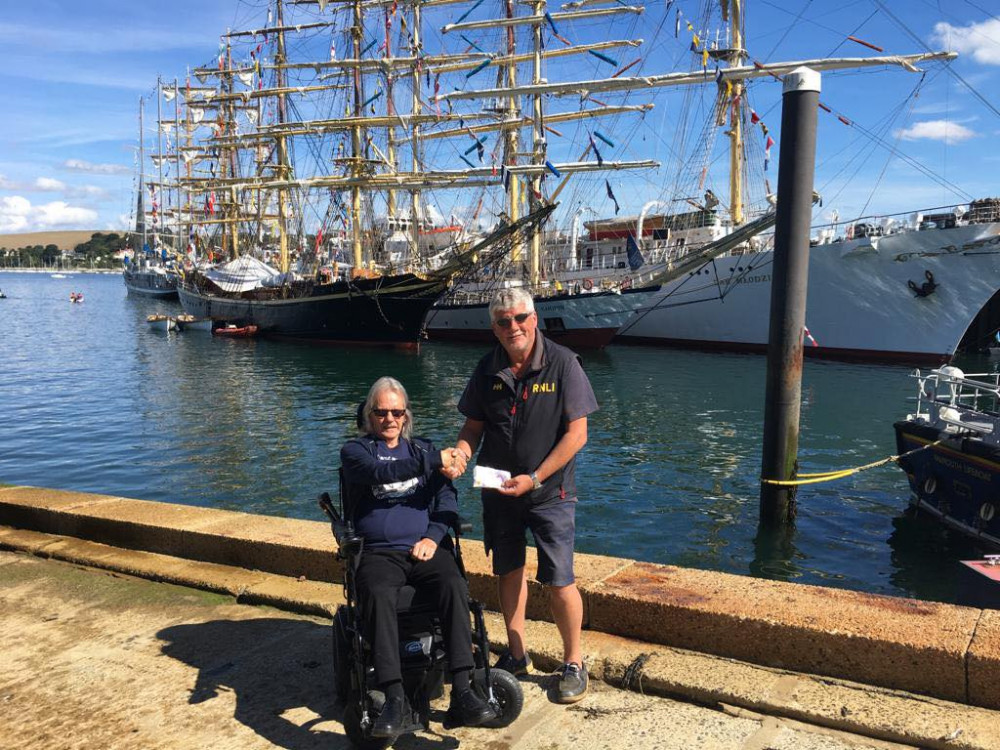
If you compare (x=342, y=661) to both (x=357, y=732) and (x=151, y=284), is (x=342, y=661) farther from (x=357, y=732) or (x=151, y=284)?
(x=151, y=284)

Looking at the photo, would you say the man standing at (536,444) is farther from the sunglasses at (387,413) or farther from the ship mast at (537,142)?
the ship mast at (537,142)

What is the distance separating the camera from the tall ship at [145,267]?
10031 cm

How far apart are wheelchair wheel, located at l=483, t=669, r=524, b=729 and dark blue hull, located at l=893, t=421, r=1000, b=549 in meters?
7.88

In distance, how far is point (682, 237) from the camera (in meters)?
45.3

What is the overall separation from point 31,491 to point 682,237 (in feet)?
135

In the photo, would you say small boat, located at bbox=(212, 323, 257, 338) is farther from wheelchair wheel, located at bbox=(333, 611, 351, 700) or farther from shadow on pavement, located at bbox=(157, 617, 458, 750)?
wheelchair wheel, located at bbox=(333, 611, 351, 700)

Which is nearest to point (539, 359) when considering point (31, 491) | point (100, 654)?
point (100, 654)

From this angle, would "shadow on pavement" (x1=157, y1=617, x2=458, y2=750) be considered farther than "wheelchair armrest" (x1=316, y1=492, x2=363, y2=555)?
No

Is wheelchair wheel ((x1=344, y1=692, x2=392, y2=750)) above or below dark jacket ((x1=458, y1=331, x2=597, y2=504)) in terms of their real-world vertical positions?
below

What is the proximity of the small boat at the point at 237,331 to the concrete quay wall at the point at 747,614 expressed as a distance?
46.0 m

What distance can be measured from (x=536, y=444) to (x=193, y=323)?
56353 mm

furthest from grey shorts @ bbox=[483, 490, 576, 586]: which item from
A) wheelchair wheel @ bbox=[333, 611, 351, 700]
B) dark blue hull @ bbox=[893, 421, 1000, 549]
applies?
dark blue hull @ bbox=[893, 421, 1000, 549]

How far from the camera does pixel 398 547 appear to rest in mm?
3896

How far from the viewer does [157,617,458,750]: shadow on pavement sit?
3.65 meters
